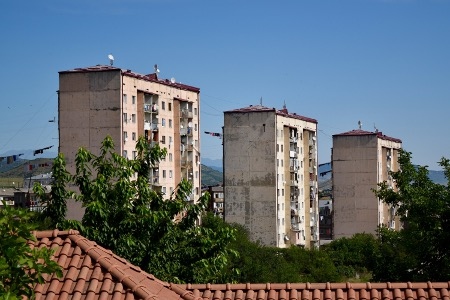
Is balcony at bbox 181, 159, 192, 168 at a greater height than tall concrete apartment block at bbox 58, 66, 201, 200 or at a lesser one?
lesser

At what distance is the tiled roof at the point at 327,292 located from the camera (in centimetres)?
1276

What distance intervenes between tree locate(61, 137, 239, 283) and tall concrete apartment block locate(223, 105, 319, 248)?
61.1 m

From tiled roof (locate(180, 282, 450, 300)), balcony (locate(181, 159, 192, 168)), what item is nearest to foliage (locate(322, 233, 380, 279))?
balcony (locate(181, 159, 192, 168))

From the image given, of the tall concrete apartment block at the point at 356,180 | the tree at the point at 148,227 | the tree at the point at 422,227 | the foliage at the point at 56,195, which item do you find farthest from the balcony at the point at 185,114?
the foliage at the point at 56,195

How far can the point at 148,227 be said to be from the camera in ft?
59.5

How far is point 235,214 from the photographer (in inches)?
3182

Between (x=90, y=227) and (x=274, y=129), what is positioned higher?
(x=274, y=129)

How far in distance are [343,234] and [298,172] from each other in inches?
573

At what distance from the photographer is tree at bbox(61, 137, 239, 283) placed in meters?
17.9

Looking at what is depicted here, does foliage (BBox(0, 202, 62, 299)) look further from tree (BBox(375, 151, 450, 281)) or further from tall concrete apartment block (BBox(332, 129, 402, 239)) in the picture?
tall concrete apartment block (BBox(332, 129, 402, 239))

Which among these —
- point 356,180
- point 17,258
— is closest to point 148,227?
point 17,258

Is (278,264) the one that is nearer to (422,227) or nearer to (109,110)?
(109,110)

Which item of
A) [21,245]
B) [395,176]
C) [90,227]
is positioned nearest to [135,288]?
[21,245]

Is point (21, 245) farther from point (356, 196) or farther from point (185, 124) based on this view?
point (356, 196)
